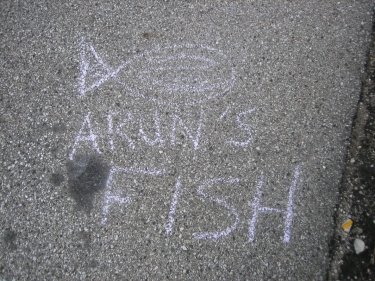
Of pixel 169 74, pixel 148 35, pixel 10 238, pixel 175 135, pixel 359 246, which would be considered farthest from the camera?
pixel 148 35

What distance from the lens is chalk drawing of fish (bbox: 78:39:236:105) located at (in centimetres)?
242

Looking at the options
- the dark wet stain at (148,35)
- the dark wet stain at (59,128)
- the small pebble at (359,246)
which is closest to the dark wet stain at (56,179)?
the dark wet stain at (59,128)

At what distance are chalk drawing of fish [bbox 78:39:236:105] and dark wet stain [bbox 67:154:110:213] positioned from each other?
0.53 meters

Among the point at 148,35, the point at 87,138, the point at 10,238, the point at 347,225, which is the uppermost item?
the point at 148,35

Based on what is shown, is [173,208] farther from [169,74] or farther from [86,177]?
[169,74]

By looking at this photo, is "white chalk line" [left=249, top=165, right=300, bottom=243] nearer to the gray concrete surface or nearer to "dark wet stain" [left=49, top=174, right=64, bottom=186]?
the gray concrete surface

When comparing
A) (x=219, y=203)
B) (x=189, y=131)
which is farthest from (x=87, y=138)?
(x=219, y=203)

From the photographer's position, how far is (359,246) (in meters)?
2.05

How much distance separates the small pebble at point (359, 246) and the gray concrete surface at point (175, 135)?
0.56 feet

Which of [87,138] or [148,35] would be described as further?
[148,35]

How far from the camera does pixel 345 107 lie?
93.1 inches

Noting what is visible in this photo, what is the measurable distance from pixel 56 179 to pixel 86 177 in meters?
0.22

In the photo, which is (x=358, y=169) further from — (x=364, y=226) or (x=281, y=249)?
(x=281, y=249)

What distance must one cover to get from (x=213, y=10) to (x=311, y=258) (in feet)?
6.64
